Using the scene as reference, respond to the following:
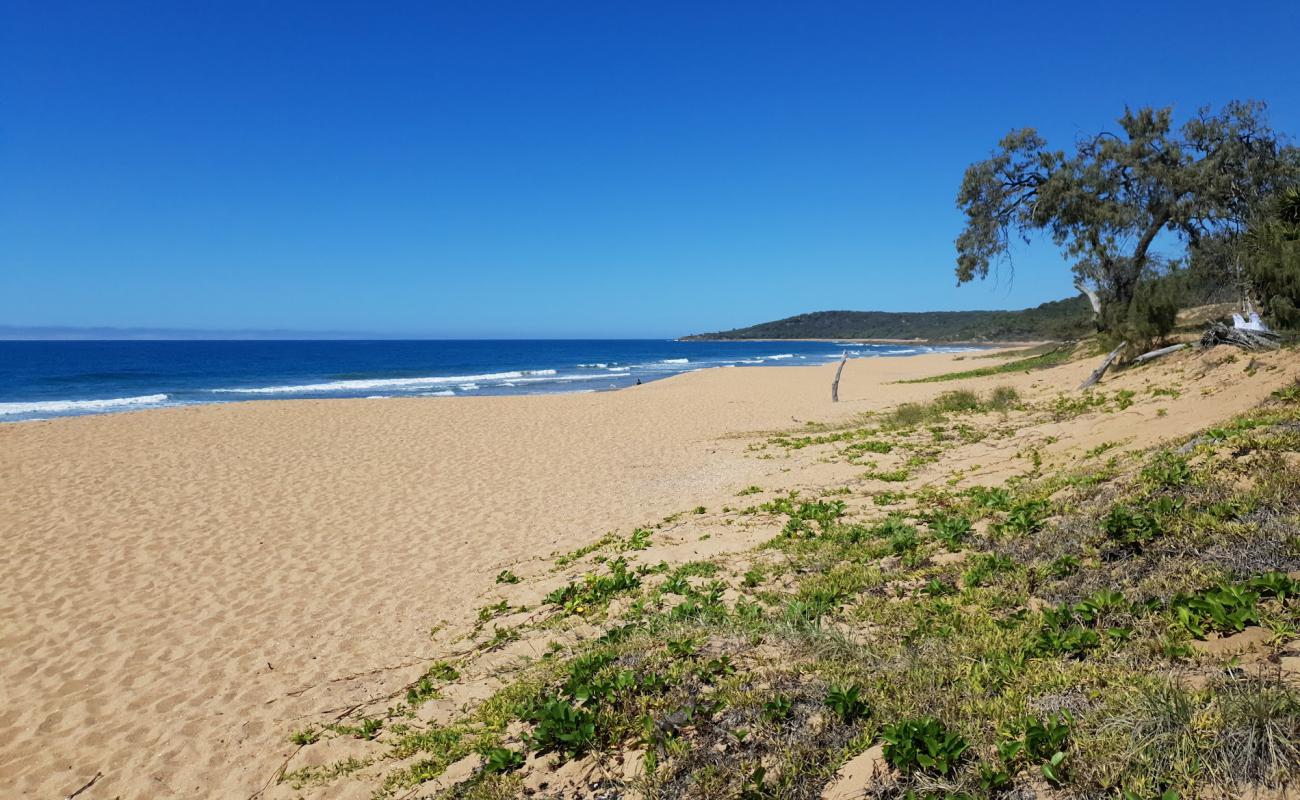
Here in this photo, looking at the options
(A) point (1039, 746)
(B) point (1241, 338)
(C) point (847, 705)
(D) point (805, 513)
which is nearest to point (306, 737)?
(C) point (847, 705)

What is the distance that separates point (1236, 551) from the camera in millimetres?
3730

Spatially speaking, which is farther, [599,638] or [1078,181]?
[1078,181]

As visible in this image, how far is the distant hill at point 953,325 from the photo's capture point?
104 meters

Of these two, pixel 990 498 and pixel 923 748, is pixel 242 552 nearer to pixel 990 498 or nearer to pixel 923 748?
pixel 923 748

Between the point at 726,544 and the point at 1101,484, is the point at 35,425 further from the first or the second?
the point at 1101,484

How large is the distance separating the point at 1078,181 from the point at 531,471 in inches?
945

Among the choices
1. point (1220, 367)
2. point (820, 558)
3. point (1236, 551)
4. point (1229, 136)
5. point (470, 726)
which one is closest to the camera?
point (1236, 551)

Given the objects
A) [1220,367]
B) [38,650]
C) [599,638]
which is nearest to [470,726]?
[599,638]

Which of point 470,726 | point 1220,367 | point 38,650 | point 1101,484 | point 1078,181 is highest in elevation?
point 1078,181

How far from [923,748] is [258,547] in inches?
377

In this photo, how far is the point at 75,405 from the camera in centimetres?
3212

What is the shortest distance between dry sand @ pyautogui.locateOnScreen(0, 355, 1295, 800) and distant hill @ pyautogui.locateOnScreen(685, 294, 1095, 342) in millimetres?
71941

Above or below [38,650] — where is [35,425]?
above

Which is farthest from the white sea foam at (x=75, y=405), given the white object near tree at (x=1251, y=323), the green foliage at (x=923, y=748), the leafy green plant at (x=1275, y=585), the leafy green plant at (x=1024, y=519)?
the white object near tree at (x=1251, y=323)
